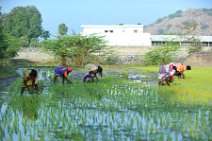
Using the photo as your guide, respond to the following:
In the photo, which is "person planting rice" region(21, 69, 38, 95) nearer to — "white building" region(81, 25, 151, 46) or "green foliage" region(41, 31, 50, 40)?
"white building" region(81, 25, 151, 46)

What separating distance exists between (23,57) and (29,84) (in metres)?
24.6

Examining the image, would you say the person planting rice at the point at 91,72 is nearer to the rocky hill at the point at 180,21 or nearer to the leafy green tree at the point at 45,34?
the leafy green tree at the point at 45,34

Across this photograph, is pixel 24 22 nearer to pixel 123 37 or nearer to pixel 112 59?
pixel 123 37

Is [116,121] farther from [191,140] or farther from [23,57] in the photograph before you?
[23,57]

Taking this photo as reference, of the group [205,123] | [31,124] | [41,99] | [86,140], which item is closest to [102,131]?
[86,140]

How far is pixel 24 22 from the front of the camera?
179 feet

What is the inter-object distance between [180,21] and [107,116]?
457 feet

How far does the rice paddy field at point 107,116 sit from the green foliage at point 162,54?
20355 mm

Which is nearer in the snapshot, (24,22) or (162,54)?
(162,54)

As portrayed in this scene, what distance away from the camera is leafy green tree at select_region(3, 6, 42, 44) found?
2000 inches

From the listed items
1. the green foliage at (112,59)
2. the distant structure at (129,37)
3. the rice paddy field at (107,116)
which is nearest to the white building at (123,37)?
the distant structure at (129,37)

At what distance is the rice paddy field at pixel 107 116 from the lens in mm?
6461

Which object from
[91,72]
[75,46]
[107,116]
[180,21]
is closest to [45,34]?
[75,46]

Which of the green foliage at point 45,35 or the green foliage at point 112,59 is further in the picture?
the green foliage at point 45,35
